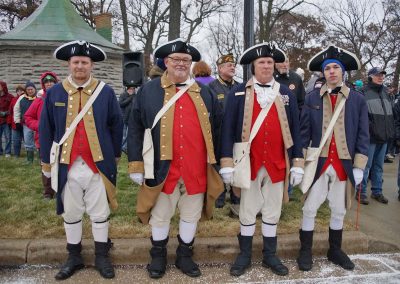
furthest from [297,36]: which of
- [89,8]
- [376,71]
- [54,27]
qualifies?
[376,71]

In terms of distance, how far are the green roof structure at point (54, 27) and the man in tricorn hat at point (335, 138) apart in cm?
982

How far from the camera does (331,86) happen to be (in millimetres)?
3707

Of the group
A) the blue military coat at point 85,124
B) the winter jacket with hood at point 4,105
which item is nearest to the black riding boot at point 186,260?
the blue military coat at point 85,124

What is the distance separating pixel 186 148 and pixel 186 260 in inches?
42.8

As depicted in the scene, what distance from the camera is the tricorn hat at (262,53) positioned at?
11.5 feet

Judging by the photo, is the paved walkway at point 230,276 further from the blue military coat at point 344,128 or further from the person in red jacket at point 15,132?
the person in red jacket at point 15,132

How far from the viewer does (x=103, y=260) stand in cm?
360

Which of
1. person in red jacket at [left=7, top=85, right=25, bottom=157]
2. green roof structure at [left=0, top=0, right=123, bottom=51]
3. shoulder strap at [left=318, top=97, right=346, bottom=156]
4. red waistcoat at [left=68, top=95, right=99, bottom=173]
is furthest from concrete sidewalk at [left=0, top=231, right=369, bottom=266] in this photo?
green roof structure at [left=0, top=0, right=123, bottom=51]

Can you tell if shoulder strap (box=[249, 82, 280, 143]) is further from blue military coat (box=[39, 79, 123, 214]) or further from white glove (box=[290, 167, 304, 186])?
blue military coat (box=[39, 79, 123, 214])

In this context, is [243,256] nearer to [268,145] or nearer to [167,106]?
[268,145]

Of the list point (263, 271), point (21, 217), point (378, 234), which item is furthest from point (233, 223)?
point (21, 217)

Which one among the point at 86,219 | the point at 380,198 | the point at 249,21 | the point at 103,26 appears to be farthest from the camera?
the point at 103,26

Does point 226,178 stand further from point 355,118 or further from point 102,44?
point 102,44

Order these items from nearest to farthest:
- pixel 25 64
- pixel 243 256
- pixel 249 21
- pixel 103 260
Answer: pixel 103 260 < pixel 243 256 < pixel 249 21 < pixel 25 64
